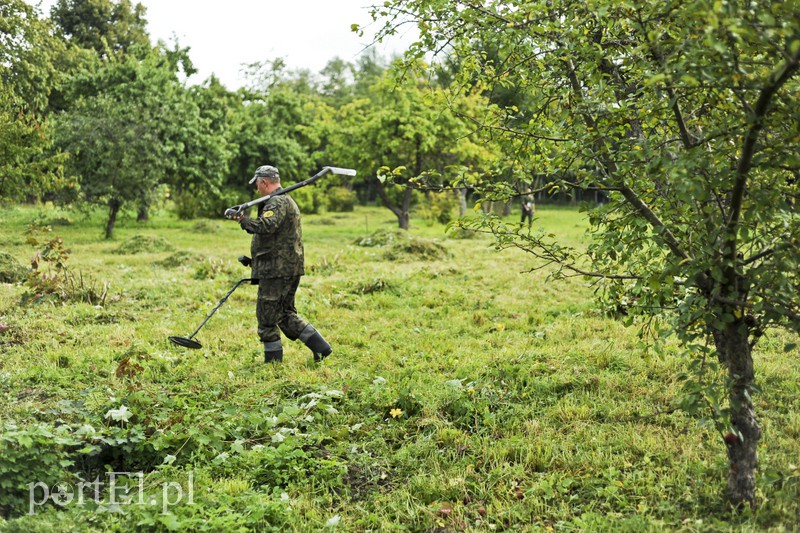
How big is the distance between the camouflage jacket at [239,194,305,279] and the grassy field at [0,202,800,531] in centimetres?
112

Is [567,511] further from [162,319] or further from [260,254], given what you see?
[162,319]

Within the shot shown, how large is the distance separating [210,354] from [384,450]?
3.44 m

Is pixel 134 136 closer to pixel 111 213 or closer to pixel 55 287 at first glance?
pixel 111 213

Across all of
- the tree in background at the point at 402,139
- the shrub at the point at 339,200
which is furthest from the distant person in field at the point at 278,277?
the shrub at the point at 339,200

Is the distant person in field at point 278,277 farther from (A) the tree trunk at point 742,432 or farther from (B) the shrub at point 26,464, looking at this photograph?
(A) the tree trunk at point 742,432

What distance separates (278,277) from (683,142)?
15.5 feet

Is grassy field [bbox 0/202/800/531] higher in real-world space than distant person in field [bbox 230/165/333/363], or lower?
lower

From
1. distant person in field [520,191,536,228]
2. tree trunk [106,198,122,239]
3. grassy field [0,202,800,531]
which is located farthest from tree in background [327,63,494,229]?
grassy field [0,202,800,531]

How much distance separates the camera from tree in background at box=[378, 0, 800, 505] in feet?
9.93

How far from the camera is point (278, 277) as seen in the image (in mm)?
7242

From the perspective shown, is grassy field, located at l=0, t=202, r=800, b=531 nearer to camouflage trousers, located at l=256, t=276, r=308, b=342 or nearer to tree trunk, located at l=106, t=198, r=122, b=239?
camouflage trousers, located at l=256, t=276, r=308, b=342

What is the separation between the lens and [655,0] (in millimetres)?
3186

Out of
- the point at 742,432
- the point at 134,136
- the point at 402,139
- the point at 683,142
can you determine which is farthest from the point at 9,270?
the point at 402,139

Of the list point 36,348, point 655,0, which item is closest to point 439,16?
point 655,0
